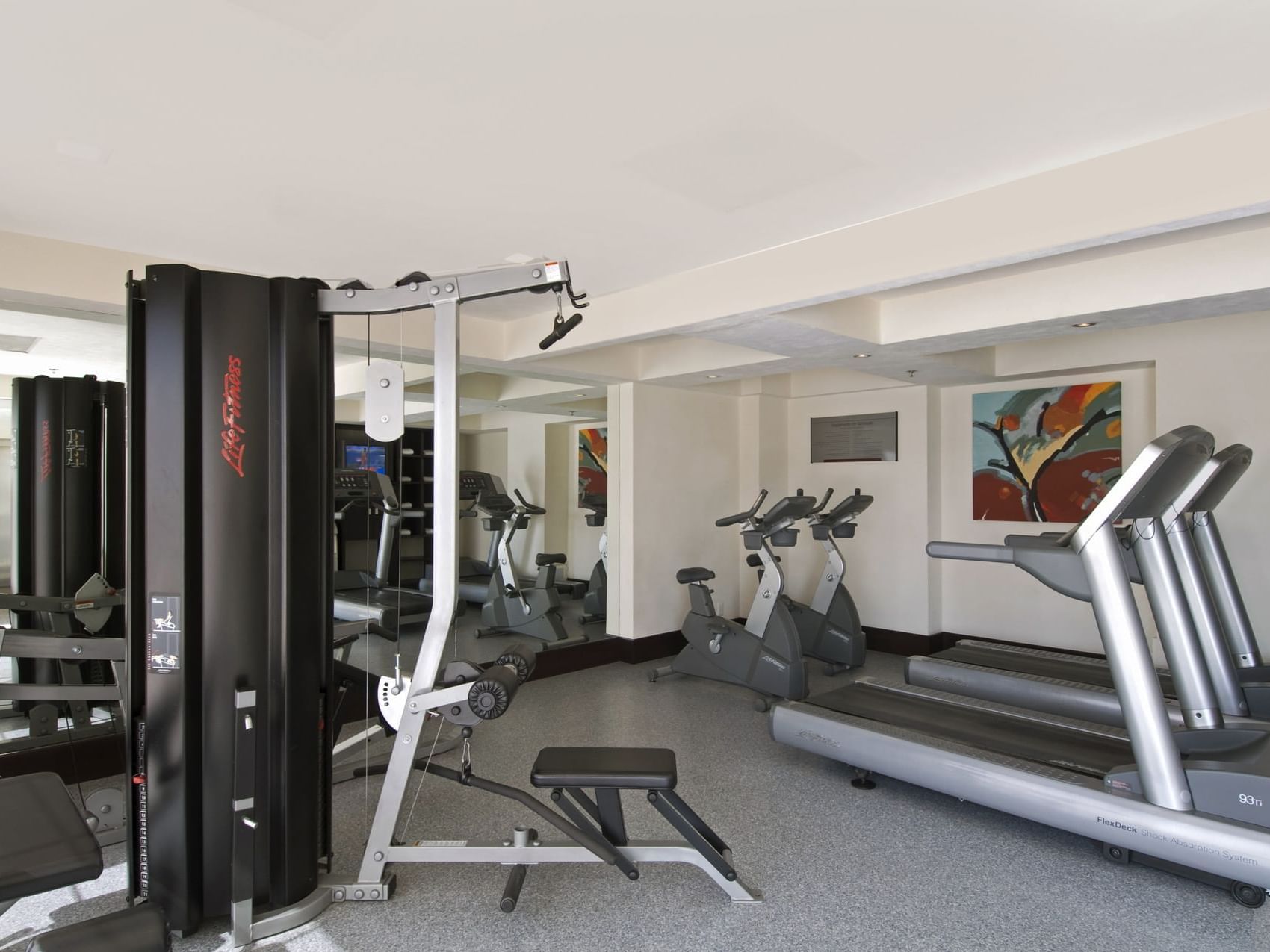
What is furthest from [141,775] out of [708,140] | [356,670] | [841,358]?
[841,358]

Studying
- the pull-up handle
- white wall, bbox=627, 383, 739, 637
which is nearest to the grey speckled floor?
the pull-up handle

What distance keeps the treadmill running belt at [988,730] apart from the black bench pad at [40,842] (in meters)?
2.95

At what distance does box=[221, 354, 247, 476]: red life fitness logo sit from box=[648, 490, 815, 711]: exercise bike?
328cm

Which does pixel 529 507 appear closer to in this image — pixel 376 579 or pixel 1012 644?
pixel 376 579

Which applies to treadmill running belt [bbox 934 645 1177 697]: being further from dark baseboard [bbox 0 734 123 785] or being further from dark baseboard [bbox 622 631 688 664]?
dark baseboard [bbox 0 734 123 785]

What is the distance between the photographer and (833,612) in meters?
5.50

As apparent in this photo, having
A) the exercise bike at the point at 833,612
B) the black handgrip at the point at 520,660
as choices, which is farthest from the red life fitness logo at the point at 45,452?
the exercise bike at the point at 833,612

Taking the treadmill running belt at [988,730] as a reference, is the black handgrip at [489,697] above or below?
above

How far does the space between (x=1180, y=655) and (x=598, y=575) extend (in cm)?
376

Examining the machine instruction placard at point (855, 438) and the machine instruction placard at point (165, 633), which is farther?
the machine instruction placard at point (855, 438)

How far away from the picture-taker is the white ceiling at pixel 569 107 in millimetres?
1652

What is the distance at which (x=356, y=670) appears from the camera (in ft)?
10.1

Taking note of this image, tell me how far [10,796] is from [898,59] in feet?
8.93

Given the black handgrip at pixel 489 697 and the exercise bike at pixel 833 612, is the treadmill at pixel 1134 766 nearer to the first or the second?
the black handgrip at pixel 489 697
